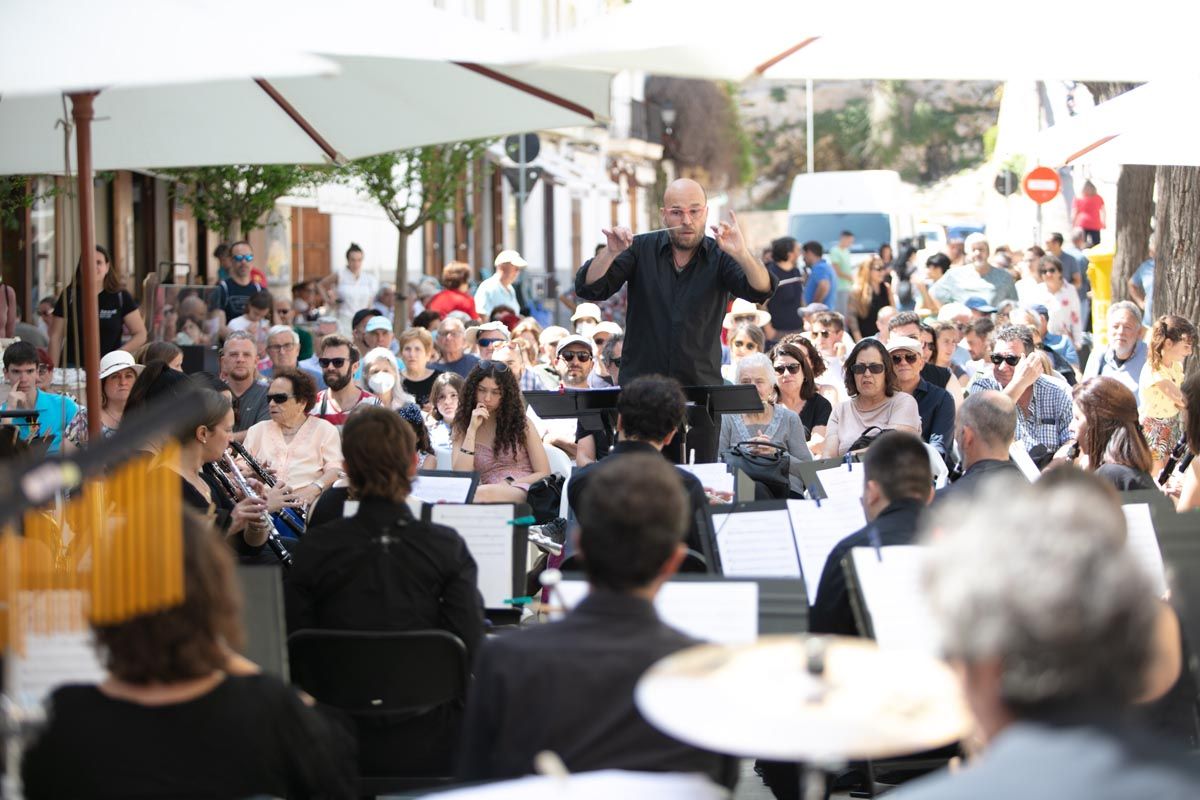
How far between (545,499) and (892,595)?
4040 millimetres

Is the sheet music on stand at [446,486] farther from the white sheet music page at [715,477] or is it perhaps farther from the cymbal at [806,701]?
the cymbal at [806,701]

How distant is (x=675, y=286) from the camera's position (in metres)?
7.42

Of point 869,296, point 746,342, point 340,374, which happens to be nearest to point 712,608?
point 340,374

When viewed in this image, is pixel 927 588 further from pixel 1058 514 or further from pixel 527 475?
pixel 527 475

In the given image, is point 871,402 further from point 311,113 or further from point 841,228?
point 841,228

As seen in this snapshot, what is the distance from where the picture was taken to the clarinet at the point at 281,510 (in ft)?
24.1

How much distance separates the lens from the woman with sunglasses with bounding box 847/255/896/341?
699 inches

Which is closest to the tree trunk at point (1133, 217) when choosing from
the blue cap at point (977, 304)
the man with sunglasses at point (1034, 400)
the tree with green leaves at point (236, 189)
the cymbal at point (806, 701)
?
the blue cap at point (977, 304)

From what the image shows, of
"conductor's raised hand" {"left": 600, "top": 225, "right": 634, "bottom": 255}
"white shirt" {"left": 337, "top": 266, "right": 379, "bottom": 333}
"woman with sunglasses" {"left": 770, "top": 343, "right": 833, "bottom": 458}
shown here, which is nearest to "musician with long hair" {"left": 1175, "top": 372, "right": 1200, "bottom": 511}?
"conductor's raised hand" {"left": 600, "top": 225, "right": 634, "bottom": 255}

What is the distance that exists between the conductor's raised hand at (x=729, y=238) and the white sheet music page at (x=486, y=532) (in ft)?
6.52

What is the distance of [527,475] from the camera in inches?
331

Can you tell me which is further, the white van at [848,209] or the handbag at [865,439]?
the white van at [848,209]

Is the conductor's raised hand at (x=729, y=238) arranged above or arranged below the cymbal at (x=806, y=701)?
above

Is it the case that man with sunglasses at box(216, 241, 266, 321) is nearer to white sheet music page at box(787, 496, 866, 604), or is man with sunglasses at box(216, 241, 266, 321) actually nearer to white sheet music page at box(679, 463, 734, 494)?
white sheet music page at box(679, 463, 734, 494)
